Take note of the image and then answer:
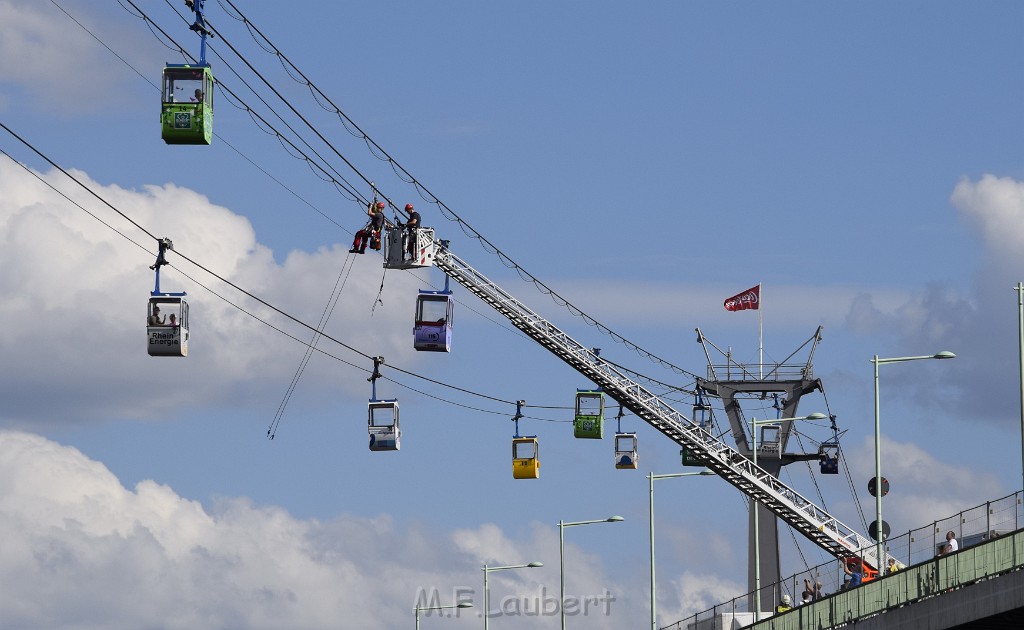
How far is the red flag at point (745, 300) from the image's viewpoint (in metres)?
118

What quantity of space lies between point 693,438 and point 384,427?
67.7 feet

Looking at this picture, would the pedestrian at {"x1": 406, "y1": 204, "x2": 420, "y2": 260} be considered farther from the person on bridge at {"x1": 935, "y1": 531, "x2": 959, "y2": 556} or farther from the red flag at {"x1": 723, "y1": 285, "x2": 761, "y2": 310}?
the red flag at {"x1": 723, "y1": 285, "x2": 761, "y2": 310}

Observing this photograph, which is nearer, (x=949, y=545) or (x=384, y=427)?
(x=949, y=545)

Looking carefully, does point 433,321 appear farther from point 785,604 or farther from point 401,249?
point 785,604

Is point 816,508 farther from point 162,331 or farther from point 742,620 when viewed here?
point 162,331

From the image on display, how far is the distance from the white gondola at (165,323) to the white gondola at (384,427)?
1695 cm

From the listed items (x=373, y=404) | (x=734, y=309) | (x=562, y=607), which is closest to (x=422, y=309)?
(x=373, y=404)

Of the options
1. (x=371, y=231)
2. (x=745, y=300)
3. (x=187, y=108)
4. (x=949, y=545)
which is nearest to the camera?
(x=187, y=108)

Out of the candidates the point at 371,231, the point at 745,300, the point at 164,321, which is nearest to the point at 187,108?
the point at 164,321

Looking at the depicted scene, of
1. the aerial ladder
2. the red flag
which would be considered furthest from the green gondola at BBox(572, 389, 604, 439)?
the red flag

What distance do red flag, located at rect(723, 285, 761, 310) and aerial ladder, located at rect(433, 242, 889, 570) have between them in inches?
1052

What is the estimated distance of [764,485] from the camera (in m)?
90.9

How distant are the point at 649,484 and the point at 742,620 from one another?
39.6ft

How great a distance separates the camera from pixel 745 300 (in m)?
118
